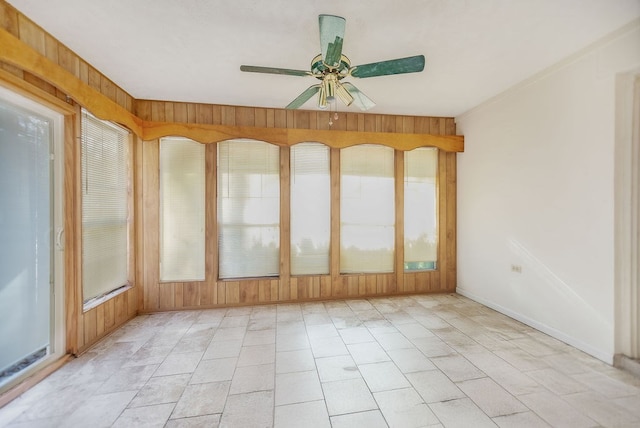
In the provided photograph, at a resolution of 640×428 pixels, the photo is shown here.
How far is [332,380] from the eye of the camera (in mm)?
2135

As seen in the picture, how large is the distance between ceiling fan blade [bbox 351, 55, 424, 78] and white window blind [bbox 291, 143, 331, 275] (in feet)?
6.56

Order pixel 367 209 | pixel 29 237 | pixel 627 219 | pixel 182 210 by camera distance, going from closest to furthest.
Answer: pixel 29 237, pixel 627 219, pixel 182 210, pixel 367 209

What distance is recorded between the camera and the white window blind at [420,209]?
14.1ft

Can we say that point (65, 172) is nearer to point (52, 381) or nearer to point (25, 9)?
point (25, 9)

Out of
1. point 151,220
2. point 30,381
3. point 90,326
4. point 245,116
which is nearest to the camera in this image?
point 30,381

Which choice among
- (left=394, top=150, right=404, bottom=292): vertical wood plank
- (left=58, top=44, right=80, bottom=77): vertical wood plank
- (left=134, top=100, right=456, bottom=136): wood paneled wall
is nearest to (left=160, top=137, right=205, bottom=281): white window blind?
(left=134, top=100, right=456, bottom=136): wood paneled wall

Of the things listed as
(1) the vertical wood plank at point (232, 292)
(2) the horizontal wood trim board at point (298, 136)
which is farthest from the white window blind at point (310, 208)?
(1) the vertical wood plank at point (232, 292)

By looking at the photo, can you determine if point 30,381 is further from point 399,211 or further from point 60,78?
point 399,211

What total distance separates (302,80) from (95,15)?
179 centimetres

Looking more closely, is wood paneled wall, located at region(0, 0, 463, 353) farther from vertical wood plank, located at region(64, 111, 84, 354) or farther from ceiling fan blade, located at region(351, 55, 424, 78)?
ceiling fan blade, located at region(351, 55, 424, 78)

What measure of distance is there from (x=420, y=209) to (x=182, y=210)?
3.55 meters

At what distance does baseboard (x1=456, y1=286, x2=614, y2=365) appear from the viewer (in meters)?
2.38

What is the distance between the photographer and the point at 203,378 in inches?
85.7

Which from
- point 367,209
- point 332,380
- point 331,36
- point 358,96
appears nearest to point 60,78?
point 331,36
